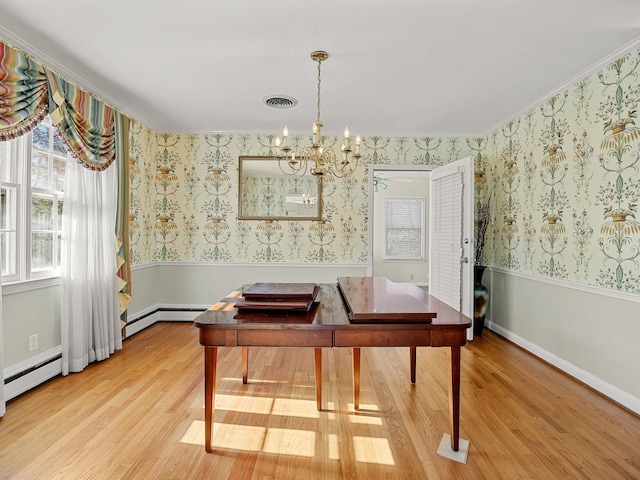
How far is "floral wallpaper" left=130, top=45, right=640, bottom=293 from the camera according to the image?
2.55m

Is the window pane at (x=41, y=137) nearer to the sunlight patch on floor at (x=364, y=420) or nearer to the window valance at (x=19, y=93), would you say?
the window valance at (x=19, y=93)

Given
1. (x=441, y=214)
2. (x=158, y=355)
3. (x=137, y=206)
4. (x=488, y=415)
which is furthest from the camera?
(x=441, y=214)

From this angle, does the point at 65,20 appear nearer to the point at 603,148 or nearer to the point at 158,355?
the point at 158,355

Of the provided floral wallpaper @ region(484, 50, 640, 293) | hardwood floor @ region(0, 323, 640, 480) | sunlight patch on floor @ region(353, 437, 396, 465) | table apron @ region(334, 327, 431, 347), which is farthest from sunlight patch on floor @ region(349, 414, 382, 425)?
floral wallpaper @ region(484, 50, 640, 293)

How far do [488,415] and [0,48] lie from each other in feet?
12.0

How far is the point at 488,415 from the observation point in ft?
7.39

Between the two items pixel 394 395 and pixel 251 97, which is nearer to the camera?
pixel 394 395

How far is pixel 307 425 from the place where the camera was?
2109 mm

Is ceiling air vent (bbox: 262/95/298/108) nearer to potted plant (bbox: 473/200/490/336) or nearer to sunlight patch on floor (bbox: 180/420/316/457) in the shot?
potted plant (bbox: 473/200/490/336)

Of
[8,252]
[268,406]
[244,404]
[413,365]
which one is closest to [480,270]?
[413,365]

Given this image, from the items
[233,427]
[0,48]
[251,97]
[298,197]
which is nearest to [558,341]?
[233,427]

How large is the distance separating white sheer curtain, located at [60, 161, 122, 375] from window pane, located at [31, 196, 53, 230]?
0.12m

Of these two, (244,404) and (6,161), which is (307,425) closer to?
(244,404)

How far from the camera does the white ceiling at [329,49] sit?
80.3 inches
